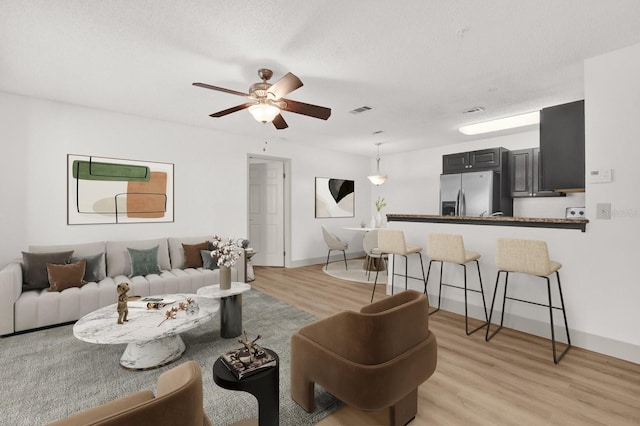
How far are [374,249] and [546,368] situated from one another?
3158 millimetres

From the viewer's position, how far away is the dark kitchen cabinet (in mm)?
5117

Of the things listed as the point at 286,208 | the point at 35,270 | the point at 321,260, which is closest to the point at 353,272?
the point at 321,260

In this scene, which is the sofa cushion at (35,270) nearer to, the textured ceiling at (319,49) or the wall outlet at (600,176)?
the textured ceiling at (319,49)

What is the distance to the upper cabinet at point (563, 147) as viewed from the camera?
3012 mm

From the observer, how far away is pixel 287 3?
2117 millimetres

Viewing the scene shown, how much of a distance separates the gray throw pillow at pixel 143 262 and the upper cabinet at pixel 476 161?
17.7 feet

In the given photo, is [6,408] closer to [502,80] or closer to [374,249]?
[374,249]

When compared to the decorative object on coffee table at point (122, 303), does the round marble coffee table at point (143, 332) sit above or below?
below

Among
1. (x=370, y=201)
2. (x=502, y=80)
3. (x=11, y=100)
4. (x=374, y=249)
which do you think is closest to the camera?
(x=502, y=80)

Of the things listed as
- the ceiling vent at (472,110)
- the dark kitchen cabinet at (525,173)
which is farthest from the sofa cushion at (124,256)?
the dark kitchen cabinet at (525,173)

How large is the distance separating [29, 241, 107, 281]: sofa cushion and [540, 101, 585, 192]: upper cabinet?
17.6ft

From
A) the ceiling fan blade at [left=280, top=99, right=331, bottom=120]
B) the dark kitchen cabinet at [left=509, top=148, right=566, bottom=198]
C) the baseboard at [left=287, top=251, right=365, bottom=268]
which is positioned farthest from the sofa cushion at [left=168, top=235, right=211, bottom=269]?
the dark kitchen cabinet at [left=509, top=148, right=566, bottom=198]

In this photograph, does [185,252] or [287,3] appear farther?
[185,252]

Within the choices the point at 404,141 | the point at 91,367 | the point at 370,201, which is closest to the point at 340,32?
the point at 91,367
